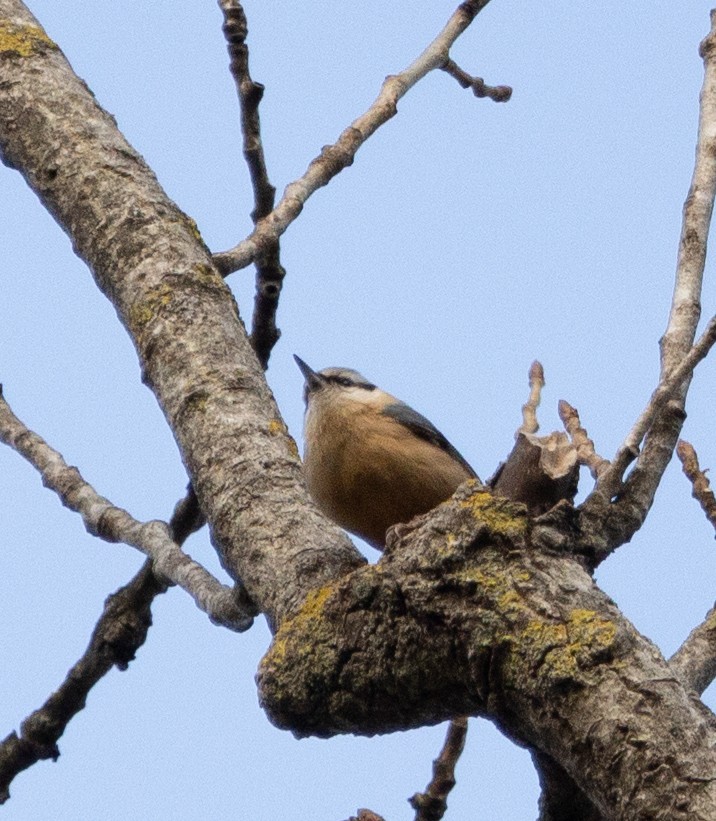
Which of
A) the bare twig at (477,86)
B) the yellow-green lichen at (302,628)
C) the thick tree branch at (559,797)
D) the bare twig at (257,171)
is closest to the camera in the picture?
the thick tree branch at (559,797)

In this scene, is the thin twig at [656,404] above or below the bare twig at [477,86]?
below

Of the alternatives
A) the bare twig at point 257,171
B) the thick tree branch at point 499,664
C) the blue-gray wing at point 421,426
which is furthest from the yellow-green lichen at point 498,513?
the blue-gray wing at point 421,426

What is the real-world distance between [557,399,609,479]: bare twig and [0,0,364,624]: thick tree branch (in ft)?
2.20

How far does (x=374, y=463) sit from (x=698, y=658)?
9.44 feet

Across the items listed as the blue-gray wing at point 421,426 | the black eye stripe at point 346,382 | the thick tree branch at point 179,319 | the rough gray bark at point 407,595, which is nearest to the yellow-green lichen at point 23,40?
the thick tree branch at point 179,319

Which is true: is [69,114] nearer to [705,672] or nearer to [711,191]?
[711,191]

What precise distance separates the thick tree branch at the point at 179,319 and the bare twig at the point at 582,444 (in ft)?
2.20

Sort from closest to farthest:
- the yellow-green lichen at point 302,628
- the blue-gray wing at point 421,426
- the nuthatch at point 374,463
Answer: the yellow-green lichen at point 302,628, the nuthatch at point 374,463, the blue-gray wing at point 421,426

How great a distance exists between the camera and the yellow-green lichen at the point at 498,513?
1.98 meters

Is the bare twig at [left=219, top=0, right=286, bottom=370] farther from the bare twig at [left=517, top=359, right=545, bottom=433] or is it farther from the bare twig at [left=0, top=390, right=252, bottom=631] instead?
the bare twig at [left=517, top=359, right=545, bottom=433]

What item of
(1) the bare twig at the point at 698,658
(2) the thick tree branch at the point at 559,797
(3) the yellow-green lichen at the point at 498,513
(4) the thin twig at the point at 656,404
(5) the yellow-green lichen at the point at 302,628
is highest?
(4) the thin twig at the point at 656,404

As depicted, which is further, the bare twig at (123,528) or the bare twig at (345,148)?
the bare twig at (345,148)

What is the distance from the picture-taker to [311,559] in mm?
2232

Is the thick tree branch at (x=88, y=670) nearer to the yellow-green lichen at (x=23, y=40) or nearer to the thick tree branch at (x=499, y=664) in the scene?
the yellow-green lichen at (x=23, y=40)
